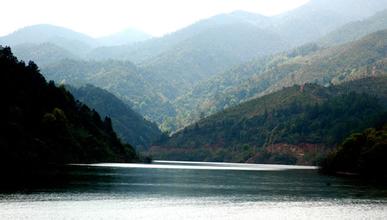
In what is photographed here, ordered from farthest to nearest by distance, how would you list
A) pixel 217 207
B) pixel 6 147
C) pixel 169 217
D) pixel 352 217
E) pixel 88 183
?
1. pixel 6 147
2. pixel 88 183
3. pixel 217 207
4. pixel 352 217
5. pixel 169 217

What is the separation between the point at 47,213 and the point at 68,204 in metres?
12.8

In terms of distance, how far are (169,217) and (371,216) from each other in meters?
37.6

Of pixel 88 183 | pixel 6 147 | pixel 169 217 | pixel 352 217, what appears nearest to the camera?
pixel 169 217

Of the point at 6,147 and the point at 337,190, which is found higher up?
the point at 6,147

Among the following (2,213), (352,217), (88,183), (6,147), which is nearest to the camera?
(2,213)

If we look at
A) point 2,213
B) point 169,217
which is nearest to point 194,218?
point 169,217

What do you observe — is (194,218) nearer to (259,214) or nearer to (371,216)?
(259,214)

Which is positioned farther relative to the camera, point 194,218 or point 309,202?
→ point 309,202

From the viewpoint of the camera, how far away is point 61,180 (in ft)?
522

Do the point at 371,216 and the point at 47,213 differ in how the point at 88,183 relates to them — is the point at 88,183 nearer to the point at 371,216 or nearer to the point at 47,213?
the point at 47,213

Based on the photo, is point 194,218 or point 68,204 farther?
point 68,204

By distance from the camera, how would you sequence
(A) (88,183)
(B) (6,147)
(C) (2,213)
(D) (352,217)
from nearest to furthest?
(C) (2,213)
(D) (352,217)
(A) (88,183)
(B) (6,147)

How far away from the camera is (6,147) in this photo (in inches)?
7549

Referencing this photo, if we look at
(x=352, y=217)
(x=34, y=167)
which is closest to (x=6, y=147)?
(x=34, y=167)
